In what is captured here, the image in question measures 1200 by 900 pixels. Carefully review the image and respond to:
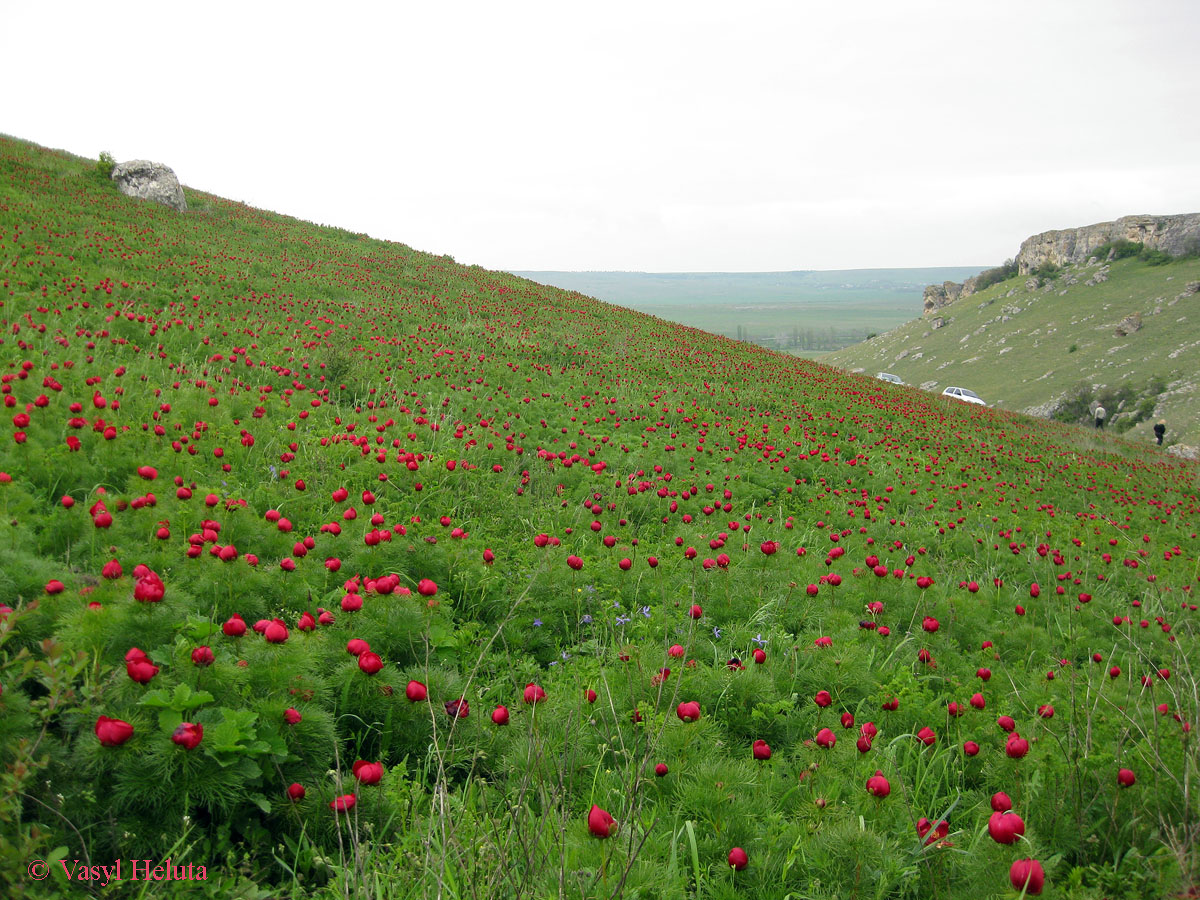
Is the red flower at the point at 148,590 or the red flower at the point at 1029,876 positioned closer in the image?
the red flower at the point at 1029,876

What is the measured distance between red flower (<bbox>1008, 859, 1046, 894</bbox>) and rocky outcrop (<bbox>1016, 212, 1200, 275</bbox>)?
8555cm

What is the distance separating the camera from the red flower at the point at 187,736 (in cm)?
201

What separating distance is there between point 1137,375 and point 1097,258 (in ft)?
131

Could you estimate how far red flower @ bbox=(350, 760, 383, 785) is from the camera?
7.39 ft

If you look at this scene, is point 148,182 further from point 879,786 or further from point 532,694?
point 879,786

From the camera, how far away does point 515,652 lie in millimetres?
4066

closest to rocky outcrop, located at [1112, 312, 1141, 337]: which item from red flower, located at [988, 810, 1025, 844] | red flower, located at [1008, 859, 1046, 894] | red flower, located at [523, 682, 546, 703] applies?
red flower, located at [988, 810, 1025, 844]

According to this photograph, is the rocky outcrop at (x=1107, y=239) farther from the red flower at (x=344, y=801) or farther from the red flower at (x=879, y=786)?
the red flower at (x=344, y=801)

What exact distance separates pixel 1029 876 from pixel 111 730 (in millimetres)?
3003

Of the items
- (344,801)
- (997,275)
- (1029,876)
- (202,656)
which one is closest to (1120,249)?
(997,275)

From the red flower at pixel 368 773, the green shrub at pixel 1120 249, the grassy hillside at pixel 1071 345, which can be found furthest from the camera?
the green shrub at pixel 1120 249

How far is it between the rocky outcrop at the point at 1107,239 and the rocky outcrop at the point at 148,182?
280 feet

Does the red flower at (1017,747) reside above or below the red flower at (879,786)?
above

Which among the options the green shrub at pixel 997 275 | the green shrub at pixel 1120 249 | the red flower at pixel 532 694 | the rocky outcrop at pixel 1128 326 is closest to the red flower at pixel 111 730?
the red flower at pixel 532 694
